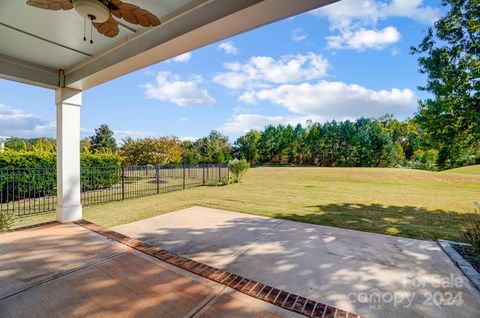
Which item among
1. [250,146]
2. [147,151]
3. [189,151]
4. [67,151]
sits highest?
[250,146]

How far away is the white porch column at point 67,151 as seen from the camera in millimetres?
4621

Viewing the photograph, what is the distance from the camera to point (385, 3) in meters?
3.97

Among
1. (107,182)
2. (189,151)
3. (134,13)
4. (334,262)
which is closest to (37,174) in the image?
(107,182)

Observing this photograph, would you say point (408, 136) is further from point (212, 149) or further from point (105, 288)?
point (105, 288)

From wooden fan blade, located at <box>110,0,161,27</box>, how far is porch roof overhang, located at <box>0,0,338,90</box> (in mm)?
355

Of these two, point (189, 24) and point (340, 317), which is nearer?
point (340, 317)

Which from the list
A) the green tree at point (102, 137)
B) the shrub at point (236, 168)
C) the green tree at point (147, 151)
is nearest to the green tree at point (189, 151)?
the green tree at point (102, 137)

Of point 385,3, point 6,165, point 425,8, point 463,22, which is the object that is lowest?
point 6,165

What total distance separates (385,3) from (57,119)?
6633 mm

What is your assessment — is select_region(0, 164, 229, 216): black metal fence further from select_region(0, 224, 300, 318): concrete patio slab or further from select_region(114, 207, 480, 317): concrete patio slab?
select_region(114, 207, 480, 317): concrete patio slab

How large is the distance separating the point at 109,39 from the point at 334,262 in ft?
14.8

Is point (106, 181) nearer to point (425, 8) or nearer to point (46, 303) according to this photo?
point (46, 303)

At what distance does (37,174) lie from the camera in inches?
313

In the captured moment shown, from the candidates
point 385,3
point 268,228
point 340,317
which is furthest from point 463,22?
point 340,317
